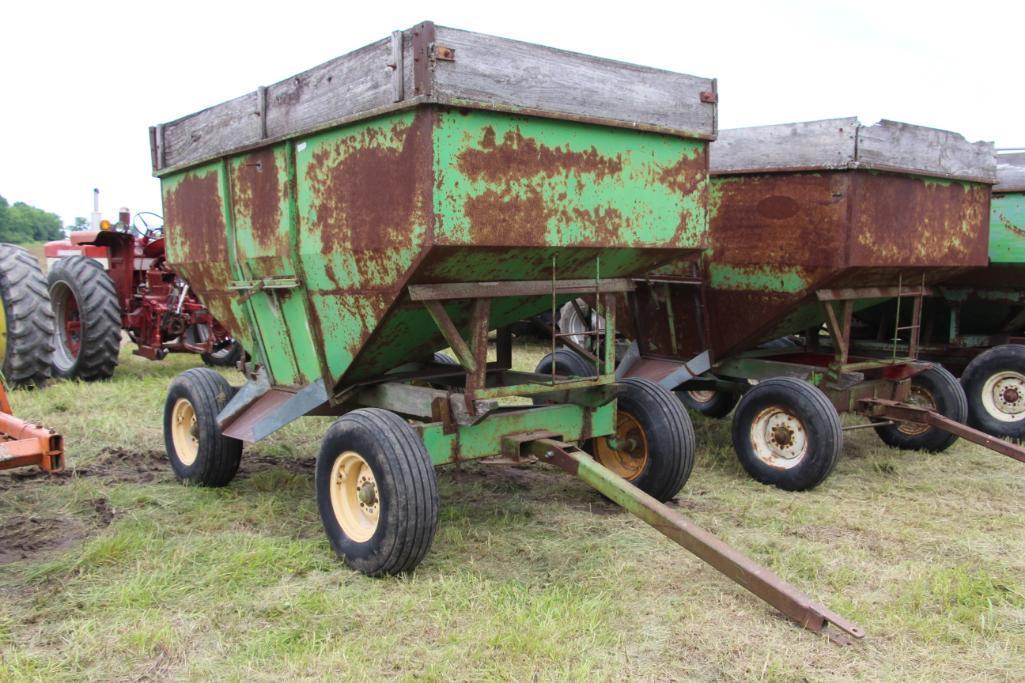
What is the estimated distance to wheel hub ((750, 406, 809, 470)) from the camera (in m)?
5.54

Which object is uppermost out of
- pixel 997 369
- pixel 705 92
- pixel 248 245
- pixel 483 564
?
pixel 705 92

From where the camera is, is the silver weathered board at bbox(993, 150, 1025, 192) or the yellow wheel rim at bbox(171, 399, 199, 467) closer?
the yellow wheel rim at bbox(171, 399, 199, 467)

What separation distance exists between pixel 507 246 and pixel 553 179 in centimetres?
39

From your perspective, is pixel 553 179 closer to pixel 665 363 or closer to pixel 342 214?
pixel 342 214

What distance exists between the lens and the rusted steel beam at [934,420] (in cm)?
515

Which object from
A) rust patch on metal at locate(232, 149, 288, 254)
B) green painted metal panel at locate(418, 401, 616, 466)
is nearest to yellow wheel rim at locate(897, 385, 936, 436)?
green painted metal panel at locate(418, 401, 616, 466)

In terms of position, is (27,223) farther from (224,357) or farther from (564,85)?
(564,85)

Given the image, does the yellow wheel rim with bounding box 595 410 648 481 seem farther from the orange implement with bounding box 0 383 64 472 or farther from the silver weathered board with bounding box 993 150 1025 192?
the silver weathered board with bounding box 993 150 1025 192

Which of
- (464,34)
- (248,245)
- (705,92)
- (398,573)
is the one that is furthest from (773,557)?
(248,245)

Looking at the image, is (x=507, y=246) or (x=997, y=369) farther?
(x=997, y=369)

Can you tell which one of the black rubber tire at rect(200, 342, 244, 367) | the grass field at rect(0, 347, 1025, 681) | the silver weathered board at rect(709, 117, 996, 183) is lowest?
the grass field at rect(0, 347, 1025, 681)

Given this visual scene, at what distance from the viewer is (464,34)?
364 centimetres

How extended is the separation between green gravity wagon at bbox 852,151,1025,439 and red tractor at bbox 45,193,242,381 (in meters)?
6.60

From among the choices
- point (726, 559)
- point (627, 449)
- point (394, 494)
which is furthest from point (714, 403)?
point (394, 494)
